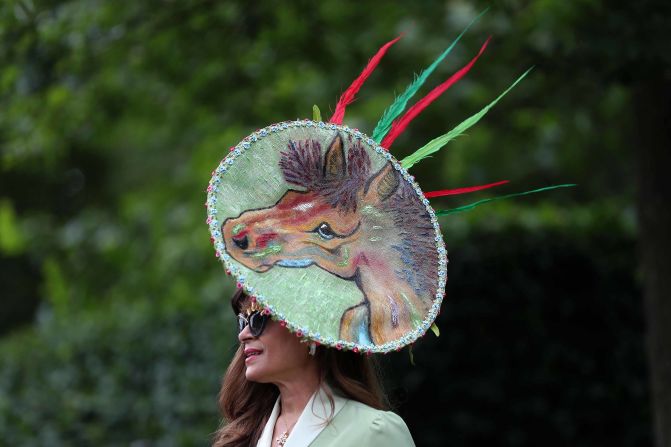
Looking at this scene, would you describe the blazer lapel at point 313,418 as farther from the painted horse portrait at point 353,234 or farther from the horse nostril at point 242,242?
Result: the horse nostril at point 242,242

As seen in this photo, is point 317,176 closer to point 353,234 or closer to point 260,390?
point 353,234

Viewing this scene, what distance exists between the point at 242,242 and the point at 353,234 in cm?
31

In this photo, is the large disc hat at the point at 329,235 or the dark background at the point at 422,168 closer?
the large disc hat at the point at 329,235

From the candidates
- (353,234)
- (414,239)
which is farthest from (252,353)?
(414,239)

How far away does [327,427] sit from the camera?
2.88 m

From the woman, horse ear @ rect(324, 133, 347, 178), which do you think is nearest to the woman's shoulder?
the woman

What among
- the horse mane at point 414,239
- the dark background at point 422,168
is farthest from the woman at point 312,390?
the dark background at point 422,168

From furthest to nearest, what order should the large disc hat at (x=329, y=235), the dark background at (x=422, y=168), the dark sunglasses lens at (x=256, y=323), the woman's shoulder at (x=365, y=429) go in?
the dark background at (x=422, y=168)
the dark sunglasses lens at (x=256, y=323)
the woman's shoulder at (x=365, y=429)
the large disc hat at (x=329, y=235)

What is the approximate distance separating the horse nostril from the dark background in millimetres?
2659

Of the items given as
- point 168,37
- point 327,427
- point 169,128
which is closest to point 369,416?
point 327,427

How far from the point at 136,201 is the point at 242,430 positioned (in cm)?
796

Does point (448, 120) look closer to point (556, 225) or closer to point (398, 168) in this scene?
point (556, 225)

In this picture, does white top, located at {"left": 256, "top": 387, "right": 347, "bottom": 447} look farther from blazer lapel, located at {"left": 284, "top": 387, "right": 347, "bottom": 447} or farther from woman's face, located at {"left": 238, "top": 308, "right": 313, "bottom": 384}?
woman's face, located at {"left": 238, "top": 308, "right": 313, "bottom": 384}

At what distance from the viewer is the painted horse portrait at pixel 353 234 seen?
274 centimetres
